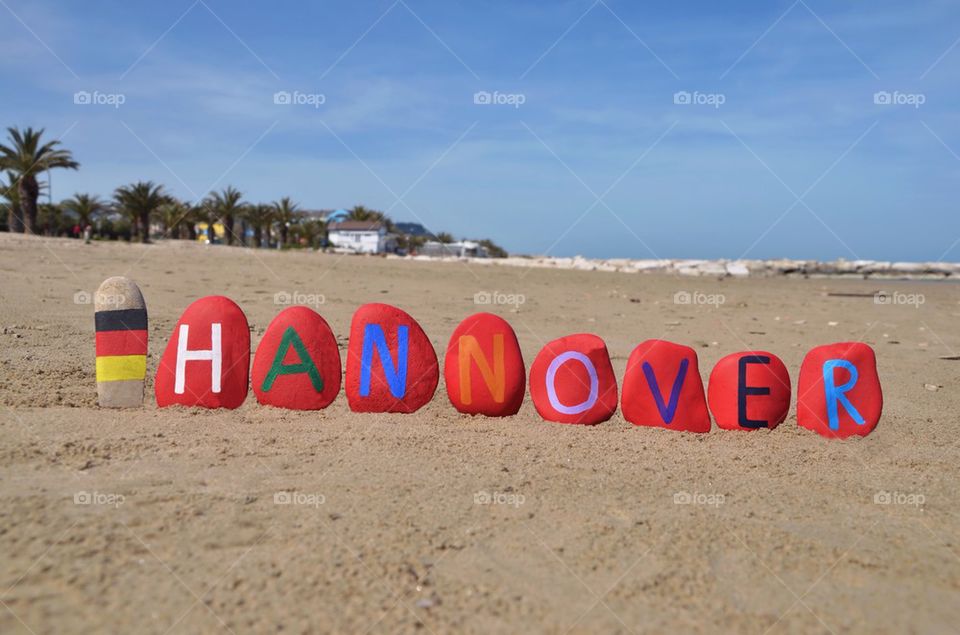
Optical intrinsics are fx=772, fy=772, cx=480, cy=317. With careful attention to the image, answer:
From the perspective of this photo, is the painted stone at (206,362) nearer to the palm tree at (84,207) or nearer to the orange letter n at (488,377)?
the orange letter n at (488,377)

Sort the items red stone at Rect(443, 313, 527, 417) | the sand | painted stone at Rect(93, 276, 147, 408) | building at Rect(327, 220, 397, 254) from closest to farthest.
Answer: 1. the sand
2. painted stone at Rect(93, 276, 147, 408)
3. red stone at Rect(443, 313, 527, 417)
4. building at Rect(327, 220, 397, 254)

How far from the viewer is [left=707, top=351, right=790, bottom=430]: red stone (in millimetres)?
5227

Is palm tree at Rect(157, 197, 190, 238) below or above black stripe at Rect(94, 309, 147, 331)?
above

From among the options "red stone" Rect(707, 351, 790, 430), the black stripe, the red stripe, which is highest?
the black stripe

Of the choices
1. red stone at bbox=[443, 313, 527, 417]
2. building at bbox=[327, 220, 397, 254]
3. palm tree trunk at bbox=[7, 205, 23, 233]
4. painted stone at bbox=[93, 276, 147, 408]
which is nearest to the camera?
painted stone at bbox=[93, 276, 147, 408]

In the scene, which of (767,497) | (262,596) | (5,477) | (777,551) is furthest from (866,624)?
(5,477)

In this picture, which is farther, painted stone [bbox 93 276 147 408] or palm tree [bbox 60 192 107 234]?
palm tree [bbox 60 192 107 234]

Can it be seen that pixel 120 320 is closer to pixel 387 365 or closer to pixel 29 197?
pixel 387 365

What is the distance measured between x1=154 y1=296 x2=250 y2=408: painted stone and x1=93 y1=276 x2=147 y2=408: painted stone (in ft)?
0.51

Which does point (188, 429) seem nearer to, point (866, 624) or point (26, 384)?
point (26, 384)

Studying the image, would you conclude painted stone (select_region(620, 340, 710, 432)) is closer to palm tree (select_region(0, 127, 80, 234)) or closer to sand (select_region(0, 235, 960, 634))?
sand (select_region(0, 235, 960, 634))

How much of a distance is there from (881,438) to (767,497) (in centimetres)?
180

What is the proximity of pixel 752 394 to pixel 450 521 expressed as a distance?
2.79 metres

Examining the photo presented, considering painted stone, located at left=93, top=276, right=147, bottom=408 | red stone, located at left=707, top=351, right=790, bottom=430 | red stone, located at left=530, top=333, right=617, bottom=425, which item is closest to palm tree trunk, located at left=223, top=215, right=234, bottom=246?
painted stone, located at left=93, top=276, right=147, bottom=408
